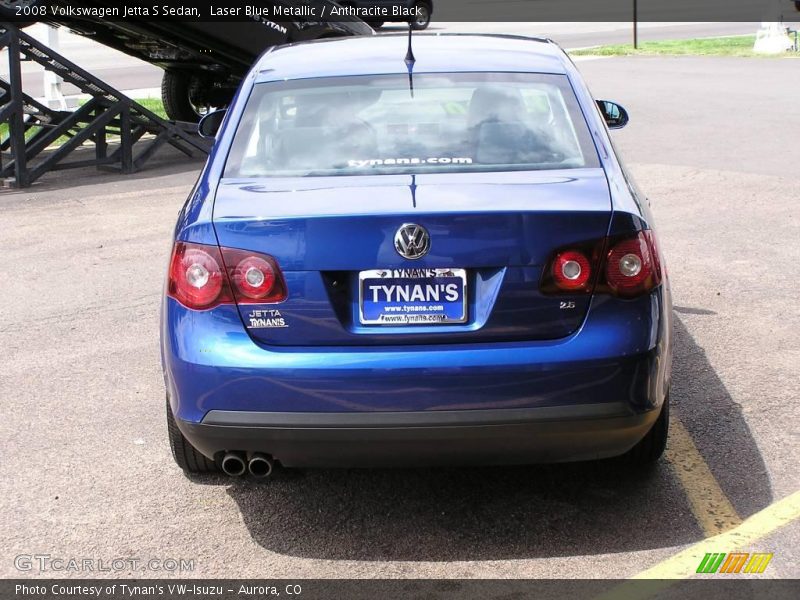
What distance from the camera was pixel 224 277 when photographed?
12.2ft

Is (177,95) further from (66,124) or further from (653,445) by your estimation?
(653,445)

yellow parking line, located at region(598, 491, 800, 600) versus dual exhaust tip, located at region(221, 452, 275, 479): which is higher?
dual exhaust tip, located at region(221, 452, 275, 479)

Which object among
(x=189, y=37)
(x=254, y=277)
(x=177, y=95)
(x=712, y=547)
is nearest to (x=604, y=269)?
(x=712, y=547)

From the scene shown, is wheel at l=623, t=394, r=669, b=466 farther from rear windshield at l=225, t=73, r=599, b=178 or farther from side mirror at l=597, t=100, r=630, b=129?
side mirror at l=597, t=100, r=630, b=129

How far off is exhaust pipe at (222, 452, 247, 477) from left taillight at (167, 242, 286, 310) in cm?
51

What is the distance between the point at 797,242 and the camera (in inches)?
329

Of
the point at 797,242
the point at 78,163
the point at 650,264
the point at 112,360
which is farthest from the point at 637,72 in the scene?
the point at 650,264

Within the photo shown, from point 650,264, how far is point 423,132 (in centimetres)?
106

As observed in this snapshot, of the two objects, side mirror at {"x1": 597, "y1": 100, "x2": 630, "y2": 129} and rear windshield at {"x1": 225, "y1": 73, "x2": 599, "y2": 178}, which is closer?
rear windshield at {"x1": 225, "y1": 73, "x2": 599, "y2": 178}

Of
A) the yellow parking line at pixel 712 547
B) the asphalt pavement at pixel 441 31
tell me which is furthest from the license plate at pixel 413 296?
the asphalt pavement at pixel 441 31

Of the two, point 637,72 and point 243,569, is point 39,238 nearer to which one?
point 243,569

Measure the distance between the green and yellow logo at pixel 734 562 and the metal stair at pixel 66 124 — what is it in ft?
30.7

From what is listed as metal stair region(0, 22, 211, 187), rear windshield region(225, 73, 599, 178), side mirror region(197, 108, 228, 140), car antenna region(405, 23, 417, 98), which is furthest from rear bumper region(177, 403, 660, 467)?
metal stair region(0, 22, 211, 187)

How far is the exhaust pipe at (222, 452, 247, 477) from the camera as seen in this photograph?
385 centimetres
